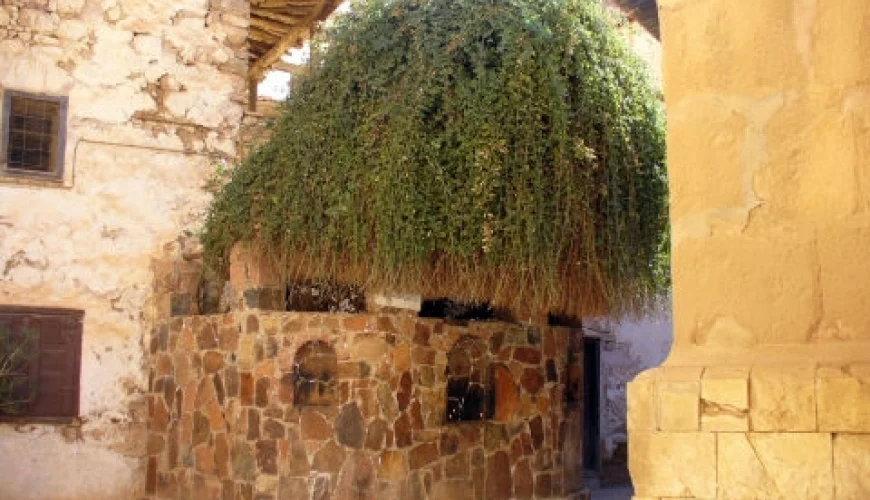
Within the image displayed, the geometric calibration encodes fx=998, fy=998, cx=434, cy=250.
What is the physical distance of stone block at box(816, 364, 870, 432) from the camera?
211 centimetres

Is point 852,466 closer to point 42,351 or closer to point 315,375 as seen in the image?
point 315,375

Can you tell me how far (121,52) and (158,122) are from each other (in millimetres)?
842

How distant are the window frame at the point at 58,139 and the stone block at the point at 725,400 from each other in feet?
30.3

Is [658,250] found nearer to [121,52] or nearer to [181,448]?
[181,448]

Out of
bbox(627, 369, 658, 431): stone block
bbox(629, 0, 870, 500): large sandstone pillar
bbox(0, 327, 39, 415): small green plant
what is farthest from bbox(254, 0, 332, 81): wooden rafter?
bbox(627, 369, 658, 431): stone block

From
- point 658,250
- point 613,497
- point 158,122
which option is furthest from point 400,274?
point 613,497

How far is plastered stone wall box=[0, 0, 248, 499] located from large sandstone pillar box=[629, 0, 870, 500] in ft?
29.0

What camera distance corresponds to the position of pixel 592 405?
1509 centimetres

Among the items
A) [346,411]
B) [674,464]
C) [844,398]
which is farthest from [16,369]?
[844,398]

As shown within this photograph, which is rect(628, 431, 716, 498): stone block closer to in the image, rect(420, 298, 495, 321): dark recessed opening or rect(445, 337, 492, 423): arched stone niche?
rect(445, 337, 492, 423): arched stone niche

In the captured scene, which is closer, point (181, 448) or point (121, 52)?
point (181, 448)

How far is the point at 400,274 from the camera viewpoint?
8.85 m

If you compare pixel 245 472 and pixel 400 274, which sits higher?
pixel 400 274

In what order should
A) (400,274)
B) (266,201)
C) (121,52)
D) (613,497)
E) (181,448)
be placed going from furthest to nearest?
(613,497) → (121,52) → (181,448) → (266,201) → (400,274)
